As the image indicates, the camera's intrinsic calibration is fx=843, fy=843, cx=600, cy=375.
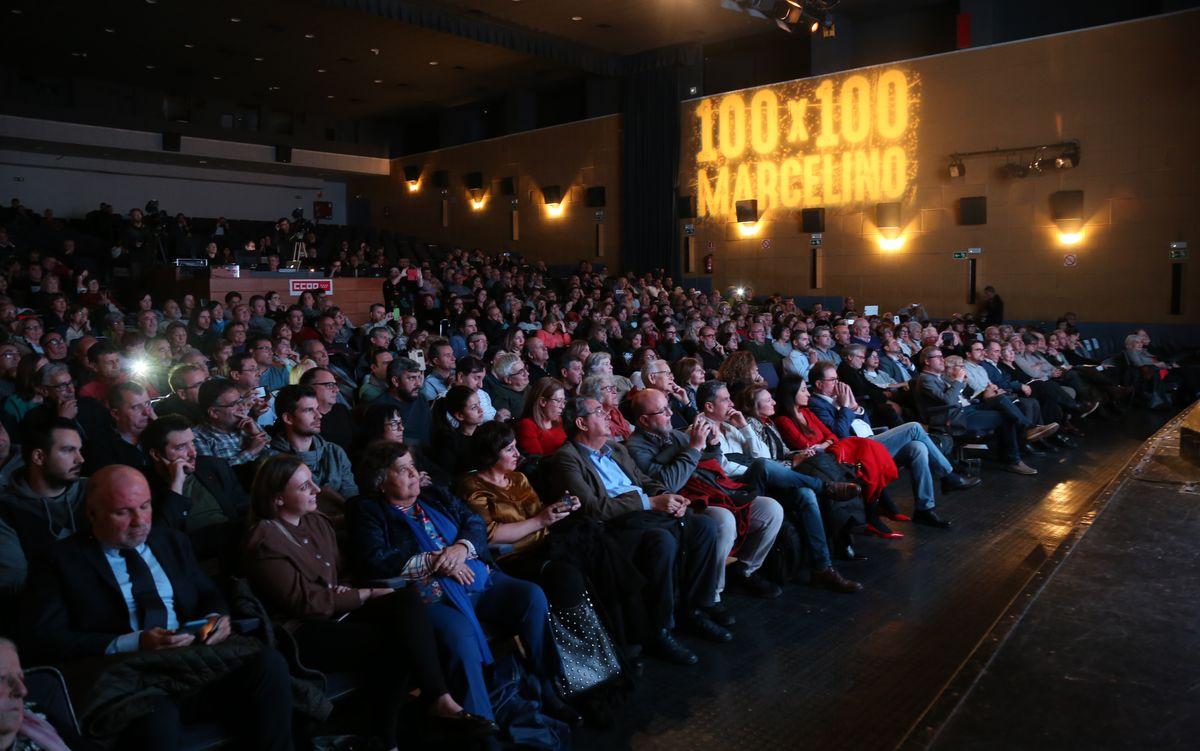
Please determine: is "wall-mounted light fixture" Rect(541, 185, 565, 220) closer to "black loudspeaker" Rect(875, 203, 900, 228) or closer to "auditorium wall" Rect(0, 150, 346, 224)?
"black loudspeaker" Rect(875, 203, 900, 228)

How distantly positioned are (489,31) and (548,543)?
10611 mm

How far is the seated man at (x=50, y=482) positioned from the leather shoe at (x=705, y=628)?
2.10 metres

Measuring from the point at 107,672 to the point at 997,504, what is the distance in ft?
15.5

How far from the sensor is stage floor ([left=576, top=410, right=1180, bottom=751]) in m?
1.37

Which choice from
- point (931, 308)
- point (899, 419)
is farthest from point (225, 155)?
point (899, 419)

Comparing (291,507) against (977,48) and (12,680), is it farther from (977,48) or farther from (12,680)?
(977,48)

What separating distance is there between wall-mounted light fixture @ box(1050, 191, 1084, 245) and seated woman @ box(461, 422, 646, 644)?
32.7ft

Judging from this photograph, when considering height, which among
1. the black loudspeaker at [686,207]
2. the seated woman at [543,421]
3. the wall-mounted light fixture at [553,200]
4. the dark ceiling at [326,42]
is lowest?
the seated woman at [543,421]

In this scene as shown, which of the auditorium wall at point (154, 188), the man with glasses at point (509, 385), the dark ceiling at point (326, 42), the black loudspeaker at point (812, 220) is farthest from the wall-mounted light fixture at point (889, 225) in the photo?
the auditorium wall at point (154, 188)

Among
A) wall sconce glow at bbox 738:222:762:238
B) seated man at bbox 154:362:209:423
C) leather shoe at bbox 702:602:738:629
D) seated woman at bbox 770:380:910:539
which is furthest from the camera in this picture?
wall sconce glow at bbox 738:222:762:238

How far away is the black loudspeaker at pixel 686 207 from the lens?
14039 mm

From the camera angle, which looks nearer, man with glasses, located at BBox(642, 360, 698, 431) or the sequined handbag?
the sequined handbag

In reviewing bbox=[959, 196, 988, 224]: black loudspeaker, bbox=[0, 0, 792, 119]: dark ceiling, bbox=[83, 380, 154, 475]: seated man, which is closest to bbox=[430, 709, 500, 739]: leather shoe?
bbox=[83, 380, 154, 475]: seated man

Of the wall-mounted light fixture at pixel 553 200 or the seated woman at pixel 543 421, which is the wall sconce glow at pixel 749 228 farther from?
the seated woman at pixel 543 421
